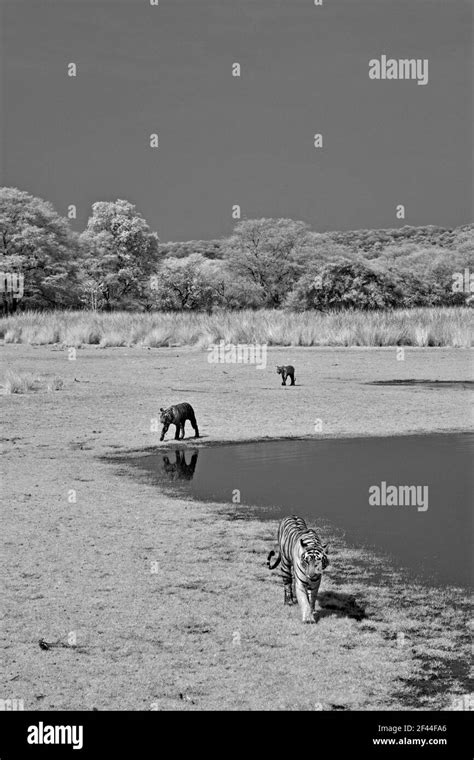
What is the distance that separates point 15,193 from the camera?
2275 inches

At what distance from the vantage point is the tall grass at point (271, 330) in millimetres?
26406

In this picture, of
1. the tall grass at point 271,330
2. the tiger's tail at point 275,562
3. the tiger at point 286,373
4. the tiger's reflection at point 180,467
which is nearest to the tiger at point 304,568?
the tiger's tail at point 275,562

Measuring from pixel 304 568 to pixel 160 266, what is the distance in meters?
60.7

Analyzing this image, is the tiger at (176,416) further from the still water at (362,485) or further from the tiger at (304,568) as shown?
the tiger at (304,568)

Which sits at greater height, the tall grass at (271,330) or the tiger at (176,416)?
the tall grass at (271,330)

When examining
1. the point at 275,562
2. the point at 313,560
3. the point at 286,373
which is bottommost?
the point at 275,562

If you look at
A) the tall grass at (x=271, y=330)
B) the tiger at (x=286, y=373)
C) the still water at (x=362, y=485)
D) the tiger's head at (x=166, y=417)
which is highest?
the tall grass at (x=271, y=330)

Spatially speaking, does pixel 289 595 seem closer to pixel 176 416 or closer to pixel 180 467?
pixel 180 467

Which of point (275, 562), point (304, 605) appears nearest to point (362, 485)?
point (275, 562)

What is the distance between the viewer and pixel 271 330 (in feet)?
91.9

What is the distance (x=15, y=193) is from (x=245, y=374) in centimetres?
4201

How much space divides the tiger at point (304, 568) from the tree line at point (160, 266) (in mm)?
39000

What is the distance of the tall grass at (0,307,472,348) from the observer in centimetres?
2641
